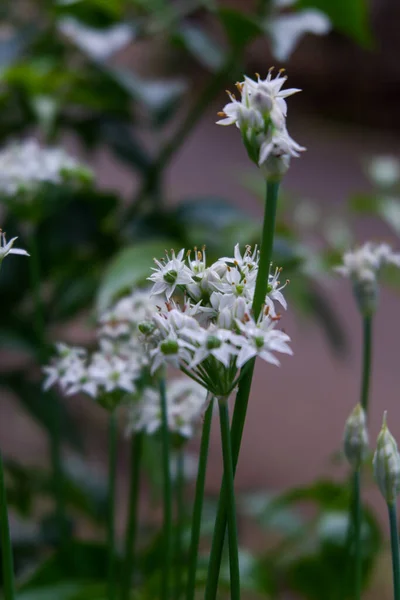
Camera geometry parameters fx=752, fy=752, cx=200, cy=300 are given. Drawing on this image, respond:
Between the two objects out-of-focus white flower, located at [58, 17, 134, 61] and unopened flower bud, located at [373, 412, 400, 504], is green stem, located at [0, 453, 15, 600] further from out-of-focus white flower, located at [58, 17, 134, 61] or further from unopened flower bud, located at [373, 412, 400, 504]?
out-of-focus white flower, located at [58, 17, 134, 61]

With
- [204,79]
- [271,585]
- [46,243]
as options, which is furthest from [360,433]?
[204,79]

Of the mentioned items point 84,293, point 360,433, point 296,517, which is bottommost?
point 360,433

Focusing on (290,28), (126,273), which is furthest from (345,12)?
(126,273)

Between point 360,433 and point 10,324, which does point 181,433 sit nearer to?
point 360,433

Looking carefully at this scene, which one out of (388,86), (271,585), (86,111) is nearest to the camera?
(271,585)

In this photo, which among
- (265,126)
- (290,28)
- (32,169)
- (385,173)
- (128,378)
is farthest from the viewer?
(385,173)

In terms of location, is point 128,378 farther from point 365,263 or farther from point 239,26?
point 239,26

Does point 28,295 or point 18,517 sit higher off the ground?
point 28,295

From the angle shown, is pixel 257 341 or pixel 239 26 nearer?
pixel 257 341
